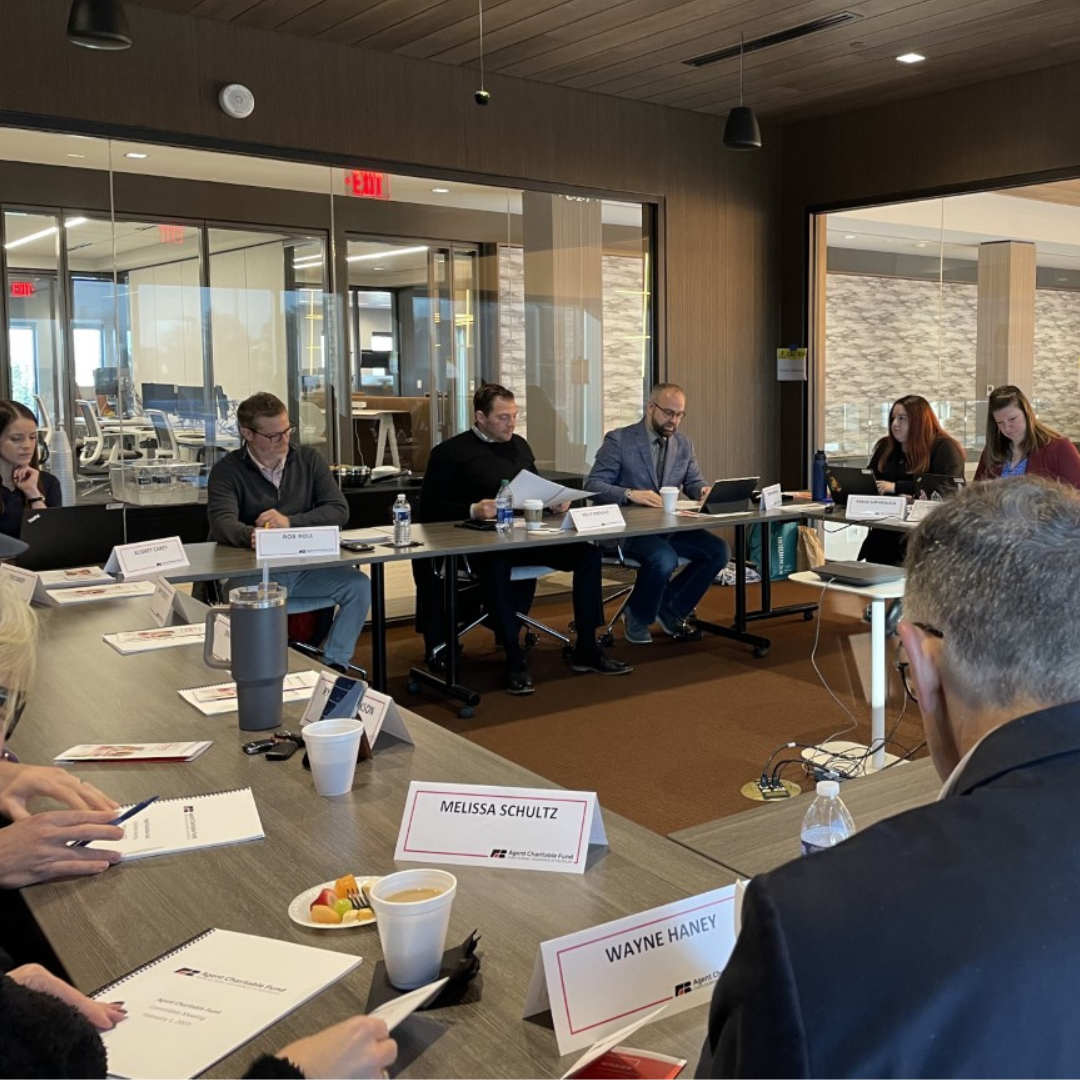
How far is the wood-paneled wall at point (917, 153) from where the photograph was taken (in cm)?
618

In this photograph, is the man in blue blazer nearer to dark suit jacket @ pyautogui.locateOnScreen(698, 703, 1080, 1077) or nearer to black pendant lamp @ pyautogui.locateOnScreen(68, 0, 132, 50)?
black pendant lamp @ pyautogui.locateOnScreen(68, 0, 132, 50)

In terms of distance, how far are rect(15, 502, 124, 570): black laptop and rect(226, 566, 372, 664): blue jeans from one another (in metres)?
0.76

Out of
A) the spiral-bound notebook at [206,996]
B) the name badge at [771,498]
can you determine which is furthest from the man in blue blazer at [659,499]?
the spiral-bound notebook at [206,996]

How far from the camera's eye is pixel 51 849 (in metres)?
1.48

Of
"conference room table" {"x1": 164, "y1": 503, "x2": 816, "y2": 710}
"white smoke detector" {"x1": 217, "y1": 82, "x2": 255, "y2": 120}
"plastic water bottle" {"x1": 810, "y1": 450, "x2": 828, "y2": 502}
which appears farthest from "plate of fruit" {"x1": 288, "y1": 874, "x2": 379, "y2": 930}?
"plastic water bottle" {"x1": 810, "y1": 450, "x2": 828, "y2": 502}

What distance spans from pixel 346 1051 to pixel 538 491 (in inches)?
168

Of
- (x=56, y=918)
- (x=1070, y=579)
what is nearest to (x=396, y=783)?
(x=56, y=918)

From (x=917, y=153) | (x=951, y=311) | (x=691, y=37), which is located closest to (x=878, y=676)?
(x=691, y=37)

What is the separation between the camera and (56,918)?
1385 millimetres

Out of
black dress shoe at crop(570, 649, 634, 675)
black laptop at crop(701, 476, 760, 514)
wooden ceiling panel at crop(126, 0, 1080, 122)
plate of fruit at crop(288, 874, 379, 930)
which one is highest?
wooden ceiling panel at crop(126, 0, 1080, 122)

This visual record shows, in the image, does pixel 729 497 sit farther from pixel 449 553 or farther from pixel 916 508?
pixel 449 553

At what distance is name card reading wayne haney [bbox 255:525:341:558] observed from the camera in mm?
4277

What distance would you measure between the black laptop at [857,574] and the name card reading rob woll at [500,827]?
2602mm

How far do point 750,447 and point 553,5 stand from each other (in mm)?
3468
